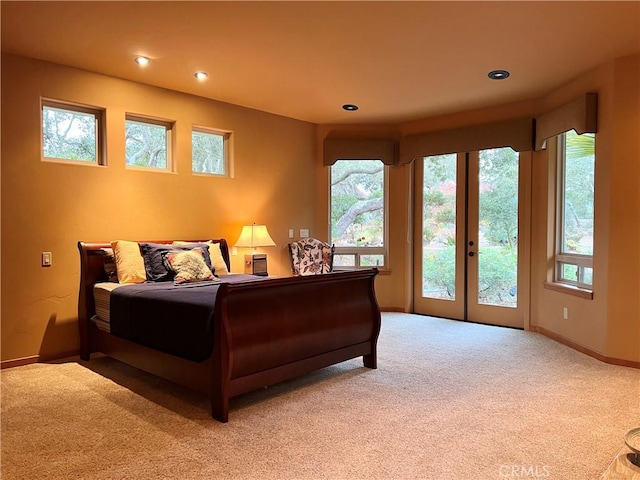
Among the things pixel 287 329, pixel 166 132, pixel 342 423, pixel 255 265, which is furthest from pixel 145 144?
pixel 342 423

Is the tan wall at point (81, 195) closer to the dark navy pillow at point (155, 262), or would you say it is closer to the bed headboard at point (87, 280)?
the bed headboard at point (87, 280)

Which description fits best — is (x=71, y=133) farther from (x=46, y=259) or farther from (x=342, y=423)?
(x=342, y=423)

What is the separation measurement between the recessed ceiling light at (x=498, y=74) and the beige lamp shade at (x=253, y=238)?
2.84 meters

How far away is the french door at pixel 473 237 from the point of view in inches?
214

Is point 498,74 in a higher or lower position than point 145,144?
higher

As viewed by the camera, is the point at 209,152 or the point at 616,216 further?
the point at 209,152

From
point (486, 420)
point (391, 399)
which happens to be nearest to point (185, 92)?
point (391, 399)

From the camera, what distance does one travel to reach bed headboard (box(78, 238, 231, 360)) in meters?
4.05

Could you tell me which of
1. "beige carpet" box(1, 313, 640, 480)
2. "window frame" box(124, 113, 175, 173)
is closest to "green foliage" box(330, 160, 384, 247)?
"window frame" box(124, 113, 175, 173)

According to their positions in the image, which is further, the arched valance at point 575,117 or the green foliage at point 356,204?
the green foliage at point 356,204

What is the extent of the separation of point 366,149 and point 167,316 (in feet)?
12.8

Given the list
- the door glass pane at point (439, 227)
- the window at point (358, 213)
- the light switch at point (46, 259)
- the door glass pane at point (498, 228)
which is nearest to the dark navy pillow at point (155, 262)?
the light switch at point (46, 259)

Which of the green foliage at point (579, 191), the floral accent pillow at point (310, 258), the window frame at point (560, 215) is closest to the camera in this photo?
the green foliage at point (579, 191)

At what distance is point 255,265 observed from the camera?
549 centimetres
